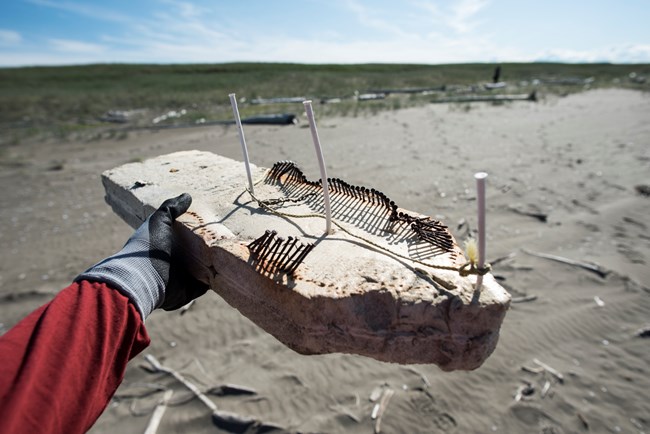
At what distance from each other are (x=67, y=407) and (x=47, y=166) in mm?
11993

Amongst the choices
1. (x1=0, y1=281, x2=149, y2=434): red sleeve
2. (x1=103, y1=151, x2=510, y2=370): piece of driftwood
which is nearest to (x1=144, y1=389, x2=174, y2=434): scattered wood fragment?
(x1=103, y1=151, x2=510, y2=370): piece of driftwood

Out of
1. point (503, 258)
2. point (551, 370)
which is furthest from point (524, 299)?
point (551, 370)

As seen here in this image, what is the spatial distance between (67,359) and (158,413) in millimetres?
2548

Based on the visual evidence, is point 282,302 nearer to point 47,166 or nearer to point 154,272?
point 154,272

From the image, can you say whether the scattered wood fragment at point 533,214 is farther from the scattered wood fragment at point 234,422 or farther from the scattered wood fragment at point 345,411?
the scattered wood fragment at point 234,422

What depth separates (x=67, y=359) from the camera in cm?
144

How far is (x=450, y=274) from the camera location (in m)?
1.90

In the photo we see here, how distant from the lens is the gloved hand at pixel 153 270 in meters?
1.95

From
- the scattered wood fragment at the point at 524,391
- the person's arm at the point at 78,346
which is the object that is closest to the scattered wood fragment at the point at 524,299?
Result: the scattered wood fragment at the point at 524,391

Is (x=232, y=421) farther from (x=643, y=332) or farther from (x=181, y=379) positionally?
(x=643, y=332)

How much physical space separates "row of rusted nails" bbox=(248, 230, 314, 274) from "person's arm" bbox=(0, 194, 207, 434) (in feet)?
2.08

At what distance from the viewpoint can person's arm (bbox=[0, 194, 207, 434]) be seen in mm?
1275

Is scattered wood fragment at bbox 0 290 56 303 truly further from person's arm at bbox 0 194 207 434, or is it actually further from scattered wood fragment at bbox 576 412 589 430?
scattered wood fragment at bbox 576 412 589 430

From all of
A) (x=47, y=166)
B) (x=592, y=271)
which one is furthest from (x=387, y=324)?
(x=47, y=166)
